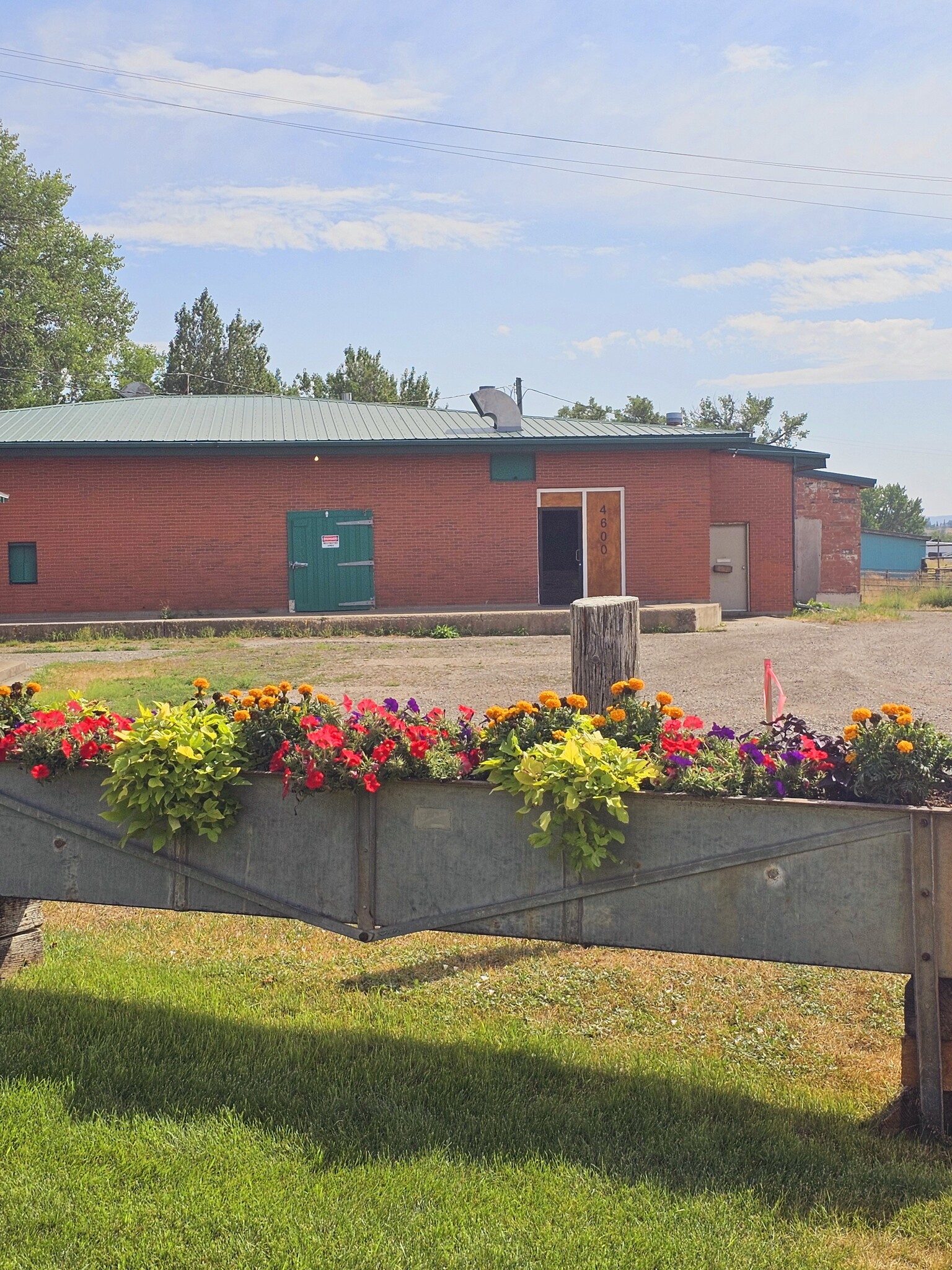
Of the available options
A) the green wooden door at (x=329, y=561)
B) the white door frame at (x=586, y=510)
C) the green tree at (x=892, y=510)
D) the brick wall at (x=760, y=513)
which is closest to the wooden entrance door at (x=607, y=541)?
the white door frame at (x=586, y=510)

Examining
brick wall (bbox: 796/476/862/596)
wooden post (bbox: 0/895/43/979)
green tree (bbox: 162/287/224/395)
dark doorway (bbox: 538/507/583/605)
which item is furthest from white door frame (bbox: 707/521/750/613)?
green tree (bbox: 162/287/224/395)

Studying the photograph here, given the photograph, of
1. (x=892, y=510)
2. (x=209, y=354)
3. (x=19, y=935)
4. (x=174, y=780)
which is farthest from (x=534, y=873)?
(x=892, y=510)

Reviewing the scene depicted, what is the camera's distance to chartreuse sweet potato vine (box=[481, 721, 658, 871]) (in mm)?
3592

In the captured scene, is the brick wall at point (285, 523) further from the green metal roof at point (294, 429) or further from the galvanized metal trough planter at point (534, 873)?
the galvanized metal trough planter at point (534, 873)

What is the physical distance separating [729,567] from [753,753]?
72.0ft

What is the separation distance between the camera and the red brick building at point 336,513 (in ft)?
72.7

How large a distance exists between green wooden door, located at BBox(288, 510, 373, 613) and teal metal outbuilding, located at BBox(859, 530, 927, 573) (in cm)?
3811

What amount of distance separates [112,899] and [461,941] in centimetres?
192

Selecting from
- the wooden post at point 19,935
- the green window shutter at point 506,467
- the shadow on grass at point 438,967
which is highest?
the green window shutter at point 506,467

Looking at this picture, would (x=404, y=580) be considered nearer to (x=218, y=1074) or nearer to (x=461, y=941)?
(x=461, y=941)

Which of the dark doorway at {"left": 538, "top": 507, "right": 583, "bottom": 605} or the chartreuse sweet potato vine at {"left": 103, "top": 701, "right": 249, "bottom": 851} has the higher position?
the dark doorway at {"left": 538, "top": 507, "right": 583, "bottom": 605}

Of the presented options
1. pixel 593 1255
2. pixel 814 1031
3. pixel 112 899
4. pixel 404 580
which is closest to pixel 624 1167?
pixel 593 1255

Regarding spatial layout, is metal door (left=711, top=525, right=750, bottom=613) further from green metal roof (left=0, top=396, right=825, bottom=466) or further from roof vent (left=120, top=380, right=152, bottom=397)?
roof vent (left=120, top=380, right=152, bottom=397)

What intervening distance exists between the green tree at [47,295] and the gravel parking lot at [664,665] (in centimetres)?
3278
